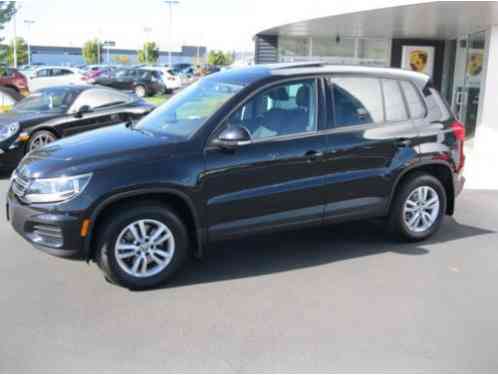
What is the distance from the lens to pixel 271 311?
4.27 m

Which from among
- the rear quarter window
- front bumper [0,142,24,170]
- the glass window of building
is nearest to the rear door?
the rear quarter window

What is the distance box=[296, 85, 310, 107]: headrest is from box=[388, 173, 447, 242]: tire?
4.54ft

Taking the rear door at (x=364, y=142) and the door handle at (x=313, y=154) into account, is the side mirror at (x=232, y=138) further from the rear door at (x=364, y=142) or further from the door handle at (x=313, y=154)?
the rear door at (x=364, y=142)

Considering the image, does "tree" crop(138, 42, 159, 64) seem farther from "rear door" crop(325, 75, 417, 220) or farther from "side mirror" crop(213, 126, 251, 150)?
"side mirror" crop(213, 126, 251, 150)

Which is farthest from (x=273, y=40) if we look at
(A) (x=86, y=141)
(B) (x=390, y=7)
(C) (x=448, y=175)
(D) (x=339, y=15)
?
(A) (x=86, y=141)

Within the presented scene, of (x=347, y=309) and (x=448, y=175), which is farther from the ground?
(x=448, y=175)

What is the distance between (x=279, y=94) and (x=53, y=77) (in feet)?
96.7

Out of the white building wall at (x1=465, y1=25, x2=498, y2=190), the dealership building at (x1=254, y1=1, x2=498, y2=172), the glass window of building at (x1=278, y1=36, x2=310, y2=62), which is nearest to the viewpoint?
the dealership building at (x1=254, y1=1, x2=498, y2=172)

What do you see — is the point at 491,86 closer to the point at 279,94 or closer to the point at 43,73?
the point at 279,94

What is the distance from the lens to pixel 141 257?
179 inches

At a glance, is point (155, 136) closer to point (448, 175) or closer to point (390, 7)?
point (448, 175)

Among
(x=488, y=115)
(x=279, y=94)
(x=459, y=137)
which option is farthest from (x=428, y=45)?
(x=279, y=94)

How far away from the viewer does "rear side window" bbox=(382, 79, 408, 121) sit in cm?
554

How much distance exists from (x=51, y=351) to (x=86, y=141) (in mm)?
1891
